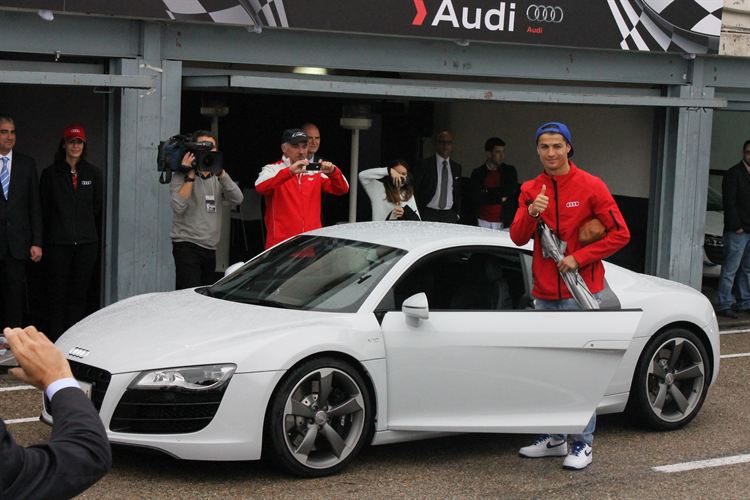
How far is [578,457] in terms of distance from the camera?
23.2 feet

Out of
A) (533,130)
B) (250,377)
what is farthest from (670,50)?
(250,377)

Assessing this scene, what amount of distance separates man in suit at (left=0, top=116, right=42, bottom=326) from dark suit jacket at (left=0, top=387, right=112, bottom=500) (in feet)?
23.1

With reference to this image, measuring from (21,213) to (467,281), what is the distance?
412 cm

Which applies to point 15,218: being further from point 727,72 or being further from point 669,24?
point 727,72

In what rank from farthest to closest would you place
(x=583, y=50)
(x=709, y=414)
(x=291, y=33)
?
(x=583, y=50) → (x=291, y=33) → (x=709, y=414)

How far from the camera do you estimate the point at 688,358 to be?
8.07 meters

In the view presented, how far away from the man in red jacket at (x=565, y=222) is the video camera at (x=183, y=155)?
3.24 m

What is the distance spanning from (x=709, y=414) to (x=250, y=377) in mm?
3672

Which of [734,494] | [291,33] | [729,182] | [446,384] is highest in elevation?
[291,33]

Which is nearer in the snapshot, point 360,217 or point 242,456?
point 242,456

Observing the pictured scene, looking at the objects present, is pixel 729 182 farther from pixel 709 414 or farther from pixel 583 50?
pixel 709 414

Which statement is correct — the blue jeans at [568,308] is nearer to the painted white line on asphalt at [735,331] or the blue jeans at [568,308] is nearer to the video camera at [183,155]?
the video camera at [183,155]

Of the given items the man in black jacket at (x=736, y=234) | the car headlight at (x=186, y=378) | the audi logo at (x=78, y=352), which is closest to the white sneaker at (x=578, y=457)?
the car headlight at (x=186, y=378)

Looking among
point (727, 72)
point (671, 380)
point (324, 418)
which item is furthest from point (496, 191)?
point (324, 418)
